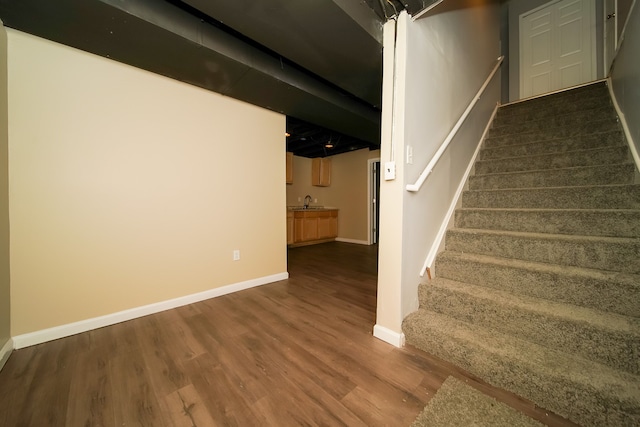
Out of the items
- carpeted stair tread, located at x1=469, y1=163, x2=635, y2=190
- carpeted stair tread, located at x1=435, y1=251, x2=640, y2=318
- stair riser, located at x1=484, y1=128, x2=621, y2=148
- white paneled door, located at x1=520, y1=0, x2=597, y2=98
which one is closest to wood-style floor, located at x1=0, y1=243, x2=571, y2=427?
carpeted stair tread, located at x1=435, y1=251, x2=640, y2=318

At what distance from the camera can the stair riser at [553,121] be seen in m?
2.32

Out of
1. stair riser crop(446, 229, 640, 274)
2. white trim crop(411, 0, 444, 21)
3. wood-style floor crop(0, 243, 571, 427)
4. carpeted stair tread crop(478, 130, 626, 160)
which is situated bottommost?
wood-style floor crop(0, 243, 571, 427)

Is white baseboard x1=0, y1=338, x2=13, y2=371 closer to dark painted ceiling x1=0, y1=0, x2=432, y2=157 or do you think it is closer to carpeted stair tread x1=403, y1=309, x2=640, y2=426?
dark painted ceiling x1=0, y1=0, x2=432, y2=157

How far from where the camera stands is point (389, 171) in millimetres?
1560

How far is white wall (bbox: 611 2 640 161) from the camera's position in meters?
1.71

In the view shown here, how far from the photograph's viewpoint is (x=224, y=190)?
251 centimetres

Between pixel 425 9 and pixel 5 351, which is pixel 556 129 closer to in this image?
pixel 425 9

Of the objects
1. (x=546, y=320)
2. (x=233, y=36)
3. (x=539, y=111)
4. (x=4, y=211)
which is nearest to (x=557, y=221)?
(x=546, y=320)

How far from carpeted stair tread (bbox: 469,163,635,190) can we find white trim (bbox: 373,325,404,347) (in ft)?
5.81

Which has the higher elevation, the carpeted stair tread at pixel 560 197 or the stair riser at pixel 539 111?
the stair riser at pixel 539 111

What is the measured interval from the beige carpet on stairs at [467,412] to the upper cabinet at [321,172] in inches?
212

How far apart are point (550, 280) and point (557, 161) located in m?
1.45

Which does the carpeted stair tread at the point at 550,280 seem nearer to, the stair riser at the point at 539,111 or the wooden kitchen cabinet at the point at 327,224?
the stair riser at the point at 539,111

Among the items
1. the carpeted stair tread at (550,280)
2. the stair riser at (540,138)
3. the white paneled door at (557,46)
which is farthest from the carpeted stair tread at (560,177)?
the white paneled door at (557,46)
